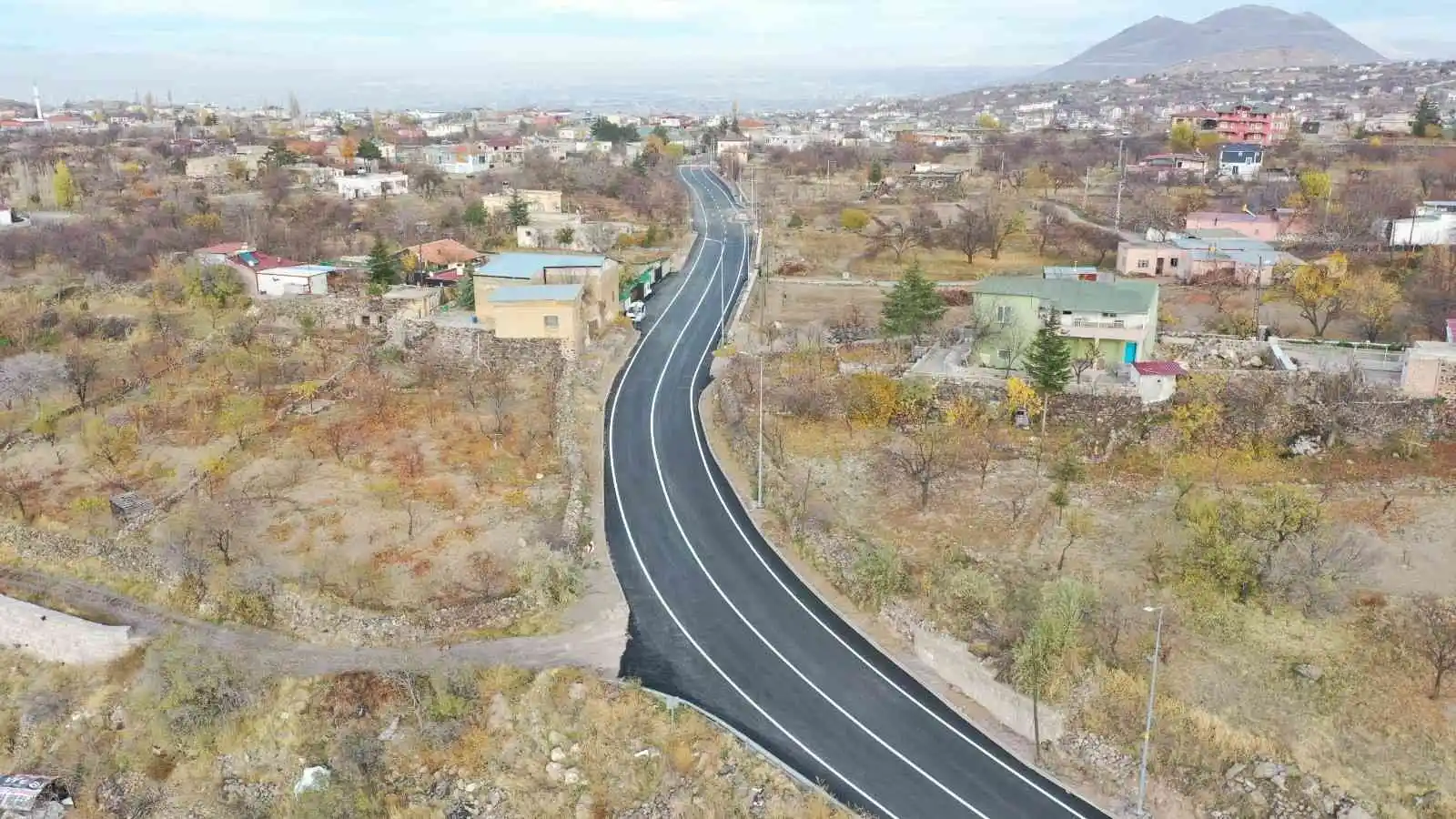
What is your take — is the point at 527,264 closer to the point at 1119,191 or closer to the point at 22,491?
the point at 22,491

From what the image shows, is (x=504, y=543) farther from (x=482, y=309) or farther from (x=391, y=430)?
(x=482, y=309)

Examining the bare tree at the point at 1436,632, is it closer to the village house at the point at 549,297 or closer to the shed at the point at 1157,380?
the shed at the point at 1157,380

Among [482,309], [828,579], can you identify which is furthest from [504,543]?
[482,309]

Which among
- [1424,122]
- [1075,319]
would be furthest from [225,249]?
[1424,122]

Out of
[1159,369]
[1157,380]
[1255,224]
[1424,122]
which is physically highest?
[1424,122]

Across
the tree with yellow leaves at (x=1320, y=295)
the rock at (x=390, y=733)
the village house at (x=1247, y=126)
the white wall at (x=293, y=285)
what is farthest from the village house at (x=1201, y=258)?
the village house at (x=1247, y=126)
